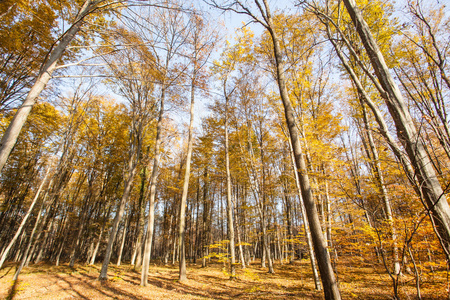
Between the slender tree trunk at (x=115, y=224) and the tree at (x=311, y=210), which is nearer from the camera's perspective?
the tree at (x=311, y=210)

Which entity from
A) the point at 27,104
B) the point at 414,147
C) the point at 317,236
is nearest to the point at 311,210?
the point at 317,236

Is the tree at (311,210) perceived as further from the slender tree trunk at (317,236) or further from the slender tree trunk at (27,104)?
the slender tree trunk at (27,104)

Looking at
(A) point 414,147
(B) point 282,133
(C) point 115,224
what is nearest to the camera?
(A) point 414,147

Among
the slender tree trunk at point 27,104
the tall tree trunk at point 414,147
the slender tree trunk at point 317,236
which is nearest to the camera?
the tall tree trunk at point 414,147

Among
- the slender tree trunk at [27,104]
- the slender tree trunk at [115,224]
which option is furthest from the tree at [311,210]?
the slender tree trunk at [115,224]

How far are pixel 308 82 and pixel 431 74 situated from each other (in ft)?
15.5

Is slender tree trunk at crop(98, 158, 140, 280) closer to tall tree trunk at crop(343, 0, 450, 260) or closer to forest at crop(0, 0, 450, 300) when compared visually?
forest at crop(0, 0, 450, 300)

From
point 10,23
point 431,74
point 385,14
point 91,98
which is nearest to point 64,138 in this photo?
point 91,98

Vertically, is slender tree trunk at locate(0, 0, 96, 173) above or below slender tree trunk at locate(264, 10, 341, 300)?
above

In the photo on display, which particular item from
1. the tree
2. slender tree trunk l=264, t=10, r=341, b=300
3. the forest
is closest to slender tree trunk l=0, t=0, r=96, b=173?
the forest

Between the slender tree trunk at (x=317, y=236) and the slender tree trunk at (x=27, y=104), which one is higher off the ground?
the slender tree trunk at (x=27, y=104)

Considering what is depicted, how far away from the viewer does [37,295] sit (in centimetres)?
544

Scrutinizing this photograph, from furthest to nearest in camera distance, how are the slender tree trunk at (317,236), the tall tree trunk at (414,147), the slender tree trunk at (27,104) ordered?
the slender tree trunk at (317,236) → the slender tree trunk at (27,104) → the tall tree trunk at (414,147)

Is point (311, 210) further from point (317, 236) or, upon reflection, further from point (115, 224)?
point (115, 224)
